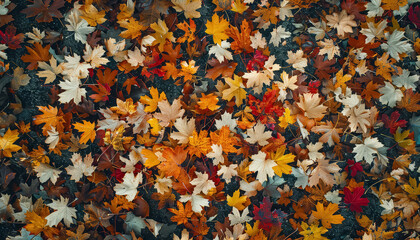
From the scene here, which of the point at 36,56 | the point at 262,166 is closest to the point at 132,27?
the point at 36,56

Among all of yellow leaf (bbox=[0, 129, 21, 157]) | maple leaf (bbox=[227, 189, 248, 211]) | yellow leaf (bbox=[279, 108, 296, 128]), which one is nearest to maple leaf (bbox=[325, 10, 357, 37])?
yellow leaf (bbox=[279, 108, 296, 128])

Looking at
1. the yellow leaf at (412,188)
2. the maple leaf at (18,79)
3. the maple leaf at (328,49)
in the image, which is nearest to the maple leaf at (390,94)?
the maple leaf at (328,49)

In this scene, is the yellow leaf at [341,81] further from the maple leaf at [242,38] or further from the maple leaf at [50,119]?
the maple leaf at [50,119]

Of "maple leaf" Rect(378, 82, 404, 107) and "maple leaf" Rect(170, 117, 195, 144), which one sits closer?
"maple leaf" Rect(170, 117, 195, 144)

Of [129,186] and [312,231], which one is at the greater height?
[129,186]

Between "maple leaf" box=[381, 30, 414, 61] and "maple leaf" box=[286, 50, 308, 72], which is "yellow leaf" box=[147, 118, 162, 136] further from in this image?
"maple leaf" box=[381, 30, 414, 61]

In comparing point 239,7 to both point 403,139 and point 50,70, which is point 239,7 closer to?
point 50,70
